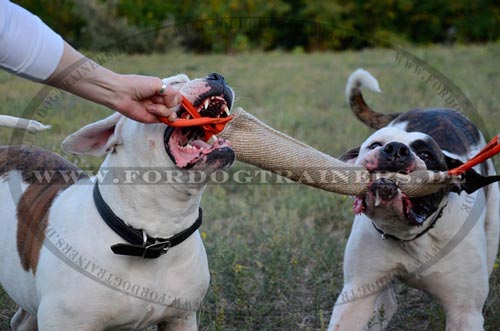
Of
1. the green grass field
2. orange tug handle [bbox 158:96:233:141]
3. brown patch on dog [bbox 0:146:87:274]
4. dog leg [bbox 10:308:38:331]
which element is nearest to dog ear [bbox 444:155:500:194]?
the green grass field

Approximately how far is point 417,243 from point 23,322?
206 cm

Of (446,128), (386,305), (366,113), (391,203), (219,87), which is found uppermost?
(219,87)

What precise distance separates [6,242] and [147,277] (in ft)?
2.47

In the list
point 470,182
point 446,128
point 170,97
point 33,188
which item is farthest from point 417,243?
point 33,188

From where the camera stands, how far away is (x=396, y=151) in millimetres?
3369

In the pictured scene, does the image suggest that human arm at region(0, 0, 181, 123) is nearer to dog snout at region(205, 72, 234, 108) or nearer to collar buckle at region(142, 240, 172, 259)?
dog snout at region(205, 72, 234, 108)

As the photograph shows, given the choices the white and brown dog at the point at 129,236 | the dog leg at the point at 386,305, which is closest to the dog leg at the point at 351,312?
the dog leg at the point at 386,305

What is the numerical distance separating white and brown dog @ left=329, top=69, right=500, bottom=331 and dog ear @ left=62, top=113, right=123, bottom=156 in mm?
1188

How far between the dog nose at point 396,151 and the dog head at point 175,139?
0.84 metres

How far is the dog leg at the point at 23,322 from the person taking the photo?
12.2 feet

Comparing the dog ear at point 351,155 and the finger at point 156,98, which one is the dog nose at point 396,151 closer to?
the dog ear at point 351,155

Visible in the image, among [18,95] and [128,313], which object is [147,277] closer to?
[128,313]

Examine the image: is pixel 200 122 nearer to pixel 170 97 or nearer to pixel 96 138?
pixel 170 97

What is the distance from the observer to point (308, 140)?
7.42m
